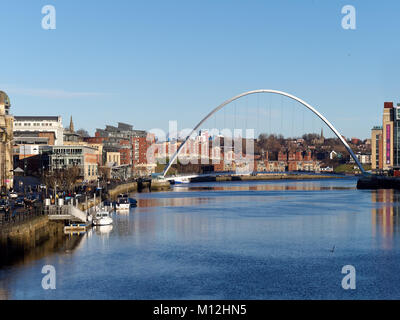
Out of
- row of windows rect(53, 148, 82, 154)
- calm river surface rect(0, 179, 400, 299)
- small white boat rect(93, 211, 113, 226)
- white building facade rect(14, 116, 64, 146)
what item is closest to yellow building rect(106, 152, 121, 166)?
white building facade rect(14, 116, 64, 146)

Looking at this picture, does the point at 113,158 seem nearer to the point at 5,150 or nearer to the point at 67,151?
the point at 67,151

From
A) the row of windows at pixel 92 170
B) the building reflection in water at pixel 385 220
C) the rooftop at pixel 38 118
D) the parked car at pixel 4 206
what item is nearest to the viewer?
the parked car at pixel 4 206

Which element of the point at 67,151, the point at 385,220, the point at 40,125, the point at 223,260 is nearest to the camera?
the point at 223,260

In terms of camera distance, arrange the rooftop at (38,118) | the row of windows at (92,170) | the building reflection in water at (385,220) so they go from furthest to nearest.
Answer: the rooftop at (38,118), the row of windows at (92,170), the building reflection in water at (385,220)

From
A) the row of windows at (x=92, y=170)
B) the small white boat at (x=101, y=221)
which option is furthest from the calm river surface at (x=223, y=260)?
the row of windows at (x=92, y=170)

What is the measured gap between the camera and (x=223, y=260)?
113 ft

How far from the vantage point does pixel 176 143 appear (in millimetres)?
187750

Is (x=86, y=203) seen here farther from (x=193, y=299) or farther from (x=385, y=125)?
(x=385, y=125)

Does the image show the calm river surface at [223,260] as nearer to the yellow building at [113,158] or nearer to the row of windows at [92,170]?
the row of windows at [92,170]

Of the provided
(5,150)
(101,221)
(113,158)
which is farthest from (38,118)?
(101,221)

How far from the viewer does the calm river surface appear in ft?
89.7

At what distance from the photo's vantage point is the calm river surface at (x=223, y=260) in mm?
27344
